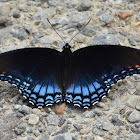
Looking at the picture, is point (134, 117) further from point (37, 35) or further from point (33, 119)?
point (37, 35)

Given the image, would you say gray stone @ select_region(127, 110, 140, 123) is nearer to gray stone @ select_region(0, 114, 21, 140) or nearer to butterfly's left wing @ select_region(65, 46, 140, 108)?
butterfly's left wing @ select_region(65, 46, 140, 108)

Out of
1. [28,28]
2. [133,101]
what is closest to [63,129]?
[133,101]

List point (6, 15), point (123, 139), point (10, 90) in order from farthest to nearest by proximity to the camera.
Answer: point (6, 15) → point (10, 90) → point (123, 139)

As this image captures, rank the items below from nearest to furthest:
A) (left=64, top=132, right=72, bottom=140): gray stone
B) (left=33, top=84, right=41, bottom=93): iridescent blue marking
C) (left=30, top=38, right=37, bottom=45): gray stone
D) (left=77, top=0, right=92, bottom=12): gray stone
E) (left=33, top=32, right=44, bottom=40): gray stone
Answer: (left=64, top=132, right=72, bottom=140): gray stone → (left=33, top=84, right=41, bottom=93): iridescent blue marking → (left=30, top=38, right=37, bottom=45): gray stone → (left=33, top=32, right=44, bottom=40): gray stone → (left=77, top=0, right=92, bottom=12): gray stone

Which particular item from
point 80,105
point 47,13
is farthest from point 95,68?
point 47,13

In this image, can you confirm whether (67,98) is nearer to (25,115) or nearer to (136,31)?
(25,115)

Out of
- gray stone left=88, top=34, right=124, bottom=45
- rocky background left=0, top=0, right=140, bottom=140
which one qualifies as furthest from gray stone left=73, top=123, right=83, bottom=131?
gray stone left=88, top=34, right=124, bottom=45
